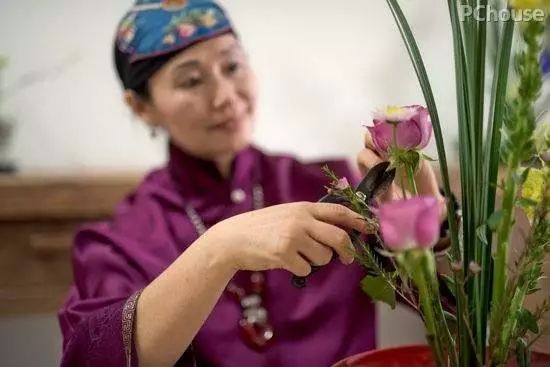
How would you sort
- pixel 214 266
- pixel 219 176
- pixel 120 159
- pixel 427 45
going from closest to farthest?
pixel 214 266, pixel 219 176, pixel 427 45, pixel 120 159

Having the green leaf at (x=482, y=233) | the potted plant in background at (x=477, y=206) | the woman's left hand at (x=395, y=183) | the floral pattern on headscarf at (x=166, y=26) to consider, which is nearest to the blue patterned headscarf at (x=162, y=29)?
the floral pattern on headscarf at (x=166, y=26)

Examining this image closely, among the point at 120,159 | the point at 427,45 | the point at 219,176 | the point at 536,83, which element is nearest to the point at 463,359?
the point at 536,83

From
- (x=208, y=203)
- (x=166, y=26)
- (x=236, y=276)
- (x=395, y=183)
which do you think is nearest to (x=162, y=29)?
(x=166, y=26)

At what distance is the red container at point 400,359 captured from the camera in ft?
1.88

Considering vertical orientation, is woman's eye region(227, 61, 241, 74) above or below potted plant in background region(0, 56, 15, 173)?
above

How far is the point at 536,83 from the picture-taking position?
394 millimetres

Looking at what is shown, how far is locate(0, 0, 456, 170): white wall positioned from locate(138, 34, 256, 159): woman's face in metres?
0.49

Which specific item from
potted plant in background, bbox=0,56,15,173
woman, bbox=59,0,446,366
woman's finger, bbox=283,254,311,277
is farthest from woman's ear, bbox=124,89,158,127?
woman's finger, bbox=283,254,311,277

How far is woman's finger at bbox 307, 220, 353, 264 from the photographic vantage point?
530 millimetres

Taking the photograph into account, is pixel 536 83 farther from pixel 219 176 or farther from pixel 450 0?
pixel 219 176

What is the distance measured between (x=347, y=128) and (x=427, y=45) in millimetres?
268

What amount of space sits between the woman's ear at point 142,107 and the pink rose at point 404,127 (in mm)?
652

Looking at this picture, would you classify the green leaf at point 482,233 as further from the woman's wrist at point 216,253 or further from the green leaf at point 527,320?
the woman's wrist at point 216,253

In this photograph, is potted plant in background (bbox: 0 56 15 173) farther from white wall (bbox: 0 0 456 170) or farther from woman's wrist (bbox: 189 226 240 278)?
woman's wrist (bbox: 189 226 240 278)
